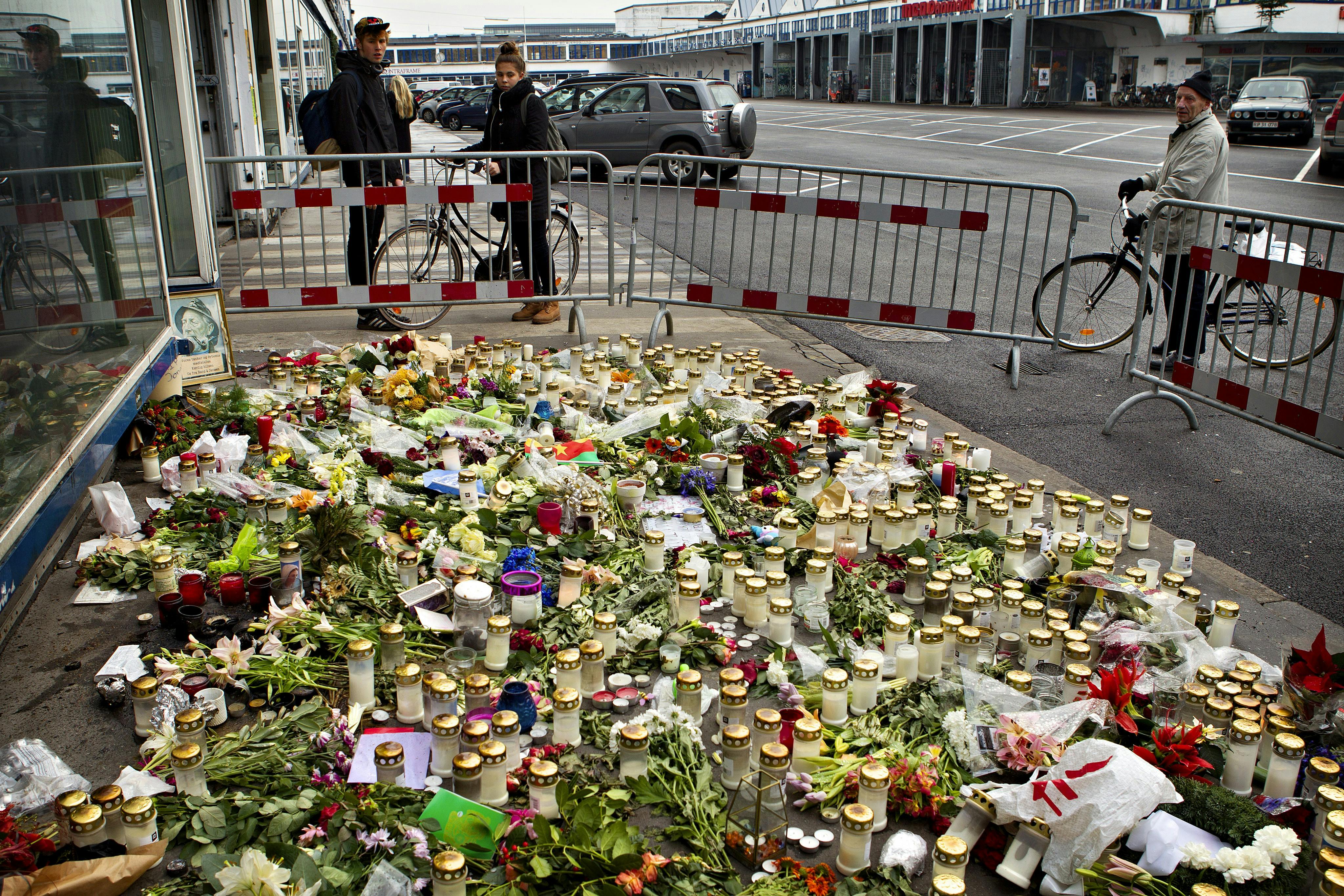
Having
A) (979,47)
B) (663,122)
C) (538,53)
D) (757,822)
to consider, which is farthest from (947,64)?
(538,53)

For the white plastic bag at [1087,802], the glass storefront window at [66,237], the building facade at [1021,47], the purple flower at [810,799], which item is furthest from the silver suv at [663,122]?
the building facade at [1021,47]

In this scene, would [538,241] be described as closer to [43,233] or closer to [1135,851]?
[43,233]

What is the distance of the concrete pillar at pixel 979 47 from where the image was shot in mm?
47094

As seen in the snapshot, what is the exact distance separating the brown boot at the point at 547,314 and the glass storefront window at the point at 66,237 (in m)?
3.24

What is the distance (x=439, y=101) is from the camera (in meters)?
53.8

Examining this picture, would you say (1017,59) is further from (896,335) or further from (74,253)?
(74,253)

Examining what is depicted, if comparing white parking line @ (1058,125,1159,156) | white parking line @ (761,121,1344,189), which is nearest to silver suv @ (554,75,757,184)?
white parking line @ (761,121,1344,189)

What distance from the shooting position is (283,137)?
1828 centimetres

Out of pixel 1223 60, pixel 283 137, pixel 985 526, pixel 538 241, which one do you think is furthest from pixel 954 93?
pixel 985 526

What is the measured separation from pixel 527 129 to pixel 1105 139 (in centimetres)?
2316

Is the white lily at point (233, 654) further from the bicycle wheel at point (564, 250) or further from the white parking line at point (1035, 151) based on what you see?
the white parking line at point (1035, 151)

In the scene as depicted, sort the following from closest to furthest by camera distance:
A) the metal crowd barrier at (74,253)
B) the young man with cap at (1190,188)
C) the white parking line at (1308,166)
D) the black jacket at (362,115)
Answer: the metal crowd barrier at (74,253) < the young man with cap at (1190,188) < the black jacket at (362,115) < the white parking line at (1308,166)

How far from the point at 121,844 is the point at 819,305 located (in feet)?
19.0

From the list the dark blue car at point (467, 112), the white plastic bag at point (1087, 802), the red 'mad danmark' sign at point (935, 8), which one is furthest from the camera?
the red 'mad danmark' sign at point (935, 8)
